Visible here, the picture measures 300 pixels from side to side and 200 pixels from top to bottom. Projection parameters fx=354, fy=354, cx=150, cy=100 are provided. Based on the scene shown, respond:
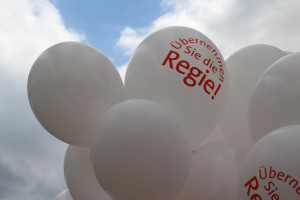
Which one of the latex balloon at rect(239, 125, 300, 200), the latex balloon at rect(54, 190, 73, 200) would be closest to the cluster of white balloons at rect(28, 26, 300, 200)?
the latex balloon at rect(239, 125, 300, 200)

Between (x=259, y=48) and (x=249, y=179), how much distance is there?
3.35 ft

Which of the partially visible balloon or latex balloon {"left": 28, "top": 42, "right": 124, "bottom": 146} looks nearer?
latex balloon {"left": 28, "top": 42, "right": 124, "bottom": 146}

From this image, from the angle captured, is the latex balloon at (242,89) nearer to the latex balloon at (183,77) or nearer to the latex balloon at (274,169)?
the latex balloon at (183,77)

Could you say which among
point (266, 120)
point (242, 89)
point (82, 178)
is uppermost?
point (242, 89)

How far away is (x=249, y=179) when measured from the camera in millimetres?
1554

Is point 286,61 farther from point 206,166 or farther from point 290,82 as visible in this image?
point 206,166

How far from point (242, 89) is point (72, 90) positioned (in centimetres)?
103

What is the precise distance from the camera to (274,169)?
1472 mm

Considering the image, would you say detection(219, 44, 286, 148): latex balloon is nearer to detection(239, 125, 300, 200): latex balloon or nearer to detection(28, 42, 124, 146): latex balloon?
detection(239, 125, 300, 200): latex balloon

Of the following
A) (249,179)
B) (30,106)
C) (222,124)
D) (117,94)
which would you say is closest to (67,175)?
(30,106)

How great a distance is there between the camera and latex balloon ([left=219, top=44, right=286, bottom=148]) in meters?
2.14

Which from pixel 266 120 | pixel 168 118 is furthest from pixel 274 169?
pixel 168 118

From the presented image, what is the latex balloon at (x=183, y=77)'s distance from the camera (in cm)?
181

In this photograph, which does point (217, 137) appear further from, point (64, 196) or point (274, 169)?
point (64, 196)
